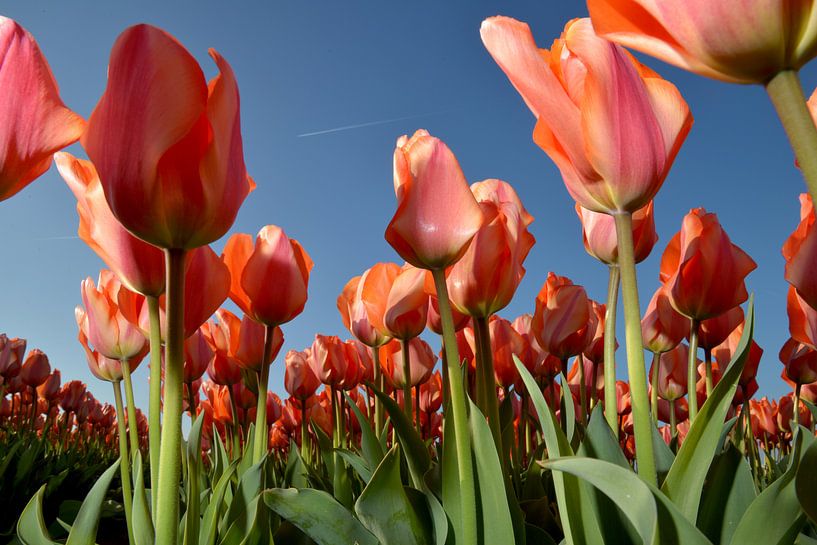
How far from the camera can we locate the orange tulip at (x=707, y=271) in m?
1.31

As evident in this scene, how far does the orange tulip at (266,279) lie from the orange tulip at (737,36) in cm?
104

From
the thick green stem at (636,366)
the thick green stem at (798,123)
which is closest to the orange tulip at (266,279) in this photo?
the thick green stem at (636,366)

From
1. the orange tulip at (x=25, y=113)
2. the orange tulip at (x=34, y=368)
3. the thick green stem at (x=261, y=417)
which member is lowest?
the thick green stem at (x=261, y=417)

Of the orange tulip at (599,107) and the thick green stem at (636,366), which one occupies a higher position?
the orange tulip at (599,107)

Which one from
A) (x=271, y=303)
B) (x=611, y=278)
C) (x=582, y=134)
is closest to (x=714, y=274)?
(x=611, y=278)

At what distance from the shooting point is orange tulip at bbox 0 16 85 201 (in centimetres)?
87

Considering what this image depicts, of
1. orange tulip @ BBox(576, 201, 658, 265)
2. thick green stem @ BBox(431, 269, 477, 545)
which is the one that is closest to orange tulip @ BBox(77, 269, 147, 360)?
thick green stem @ BBox(431, 269, 477, 545)

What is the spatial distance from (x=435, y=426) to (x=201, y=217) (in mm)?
2722

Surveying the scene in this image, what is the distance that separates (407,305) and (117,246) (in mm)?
726

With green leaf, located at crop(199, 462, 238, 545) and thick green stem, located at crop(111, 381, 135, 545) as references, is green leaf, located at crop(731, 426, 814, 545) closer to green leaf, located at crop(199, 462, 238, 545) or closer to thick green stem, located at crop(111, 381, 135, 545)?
green leaf, located at crop(199, 462, 238, 545)

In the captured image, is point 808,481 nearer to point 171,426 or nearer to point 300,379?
point 171,426

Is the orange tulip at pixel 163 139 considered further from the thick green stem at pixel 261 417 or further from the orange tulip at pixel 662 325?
the orange tulip at pixel 662 325

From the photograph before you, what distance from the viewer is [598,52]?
750 mm

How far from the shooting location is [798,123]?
0.43 meters
